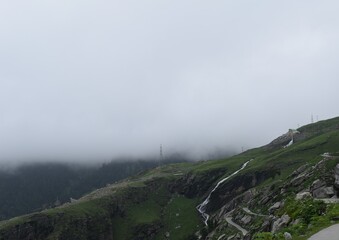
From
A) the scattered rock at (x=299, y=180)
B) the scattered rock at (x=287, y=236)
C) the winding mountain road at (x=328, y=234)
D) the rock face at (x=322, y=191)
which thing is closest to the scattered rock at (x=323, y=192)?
the rock face at (x=322, y=191)

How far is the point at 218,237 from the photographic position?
19962 centimetres

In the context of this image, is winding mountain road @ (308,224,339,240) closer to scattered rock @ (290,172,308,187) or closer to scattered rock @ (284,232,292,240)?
scattered rock @ (284,232,292,240)

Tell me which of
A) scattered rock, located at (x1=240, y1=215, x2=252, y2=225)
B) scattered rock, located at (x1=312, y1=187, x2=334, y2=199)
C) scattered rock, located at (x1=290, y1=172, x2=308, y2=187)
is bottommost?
scattered rock, located at (x1=240, y1=215, x2=252, y2=225)

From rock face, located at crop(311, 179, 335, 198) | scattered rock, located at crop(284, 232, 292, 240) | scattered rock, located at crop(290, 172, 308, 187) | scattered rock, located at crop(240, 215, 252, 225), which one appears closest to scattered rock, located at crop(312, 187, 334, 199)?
rock face, located at crop(311, 179, 335, 198)

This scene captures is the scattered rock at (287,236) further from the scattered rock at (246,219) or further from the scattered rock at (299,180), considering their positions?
the scattered rock at (246,219)

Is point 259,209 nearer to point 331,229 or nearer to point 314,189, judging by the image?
point 314,189

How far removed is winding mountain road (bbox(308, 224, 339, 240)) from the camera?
44.4 meters

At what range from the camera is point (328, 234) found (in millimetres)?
46000

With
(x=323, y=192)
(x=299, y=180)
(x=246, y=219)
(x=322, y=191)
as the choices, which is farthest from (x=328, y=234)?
(x=246, y=219)

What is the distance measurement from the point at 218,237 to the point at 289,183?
4238 cm

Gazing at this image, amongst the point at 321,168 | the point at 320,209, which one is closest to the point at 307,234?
the point at 320,209

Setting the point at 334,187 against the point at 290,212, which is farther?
the point at 334,187

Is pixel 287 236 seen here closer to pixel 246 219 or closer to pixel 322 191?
pixel 322 191

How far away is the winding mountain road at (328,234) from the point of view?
146 ft
